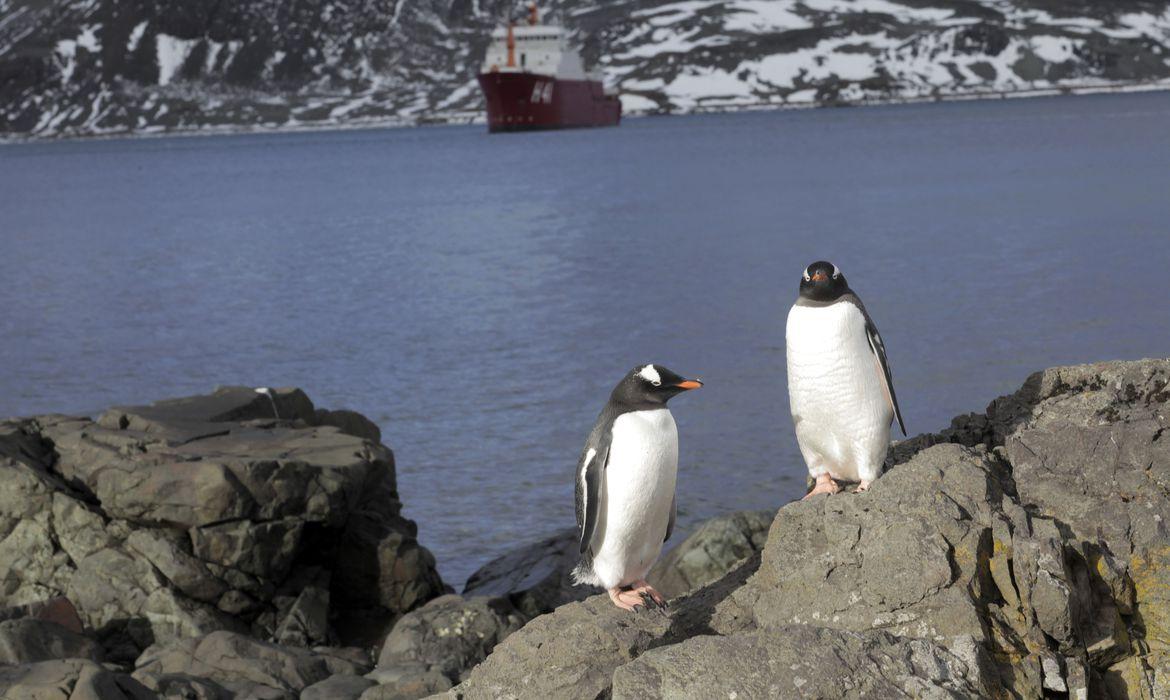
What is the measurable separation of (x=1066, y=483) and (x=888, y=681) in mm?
2167

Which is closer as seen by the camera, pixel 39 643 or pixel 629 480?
pixel 629 480

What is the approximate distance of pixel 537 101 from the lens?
134 m

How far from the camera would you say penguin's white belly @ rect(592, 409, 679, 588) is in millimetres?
6449

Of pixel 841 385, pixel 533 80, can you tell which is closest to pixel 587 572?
pixel 841 385

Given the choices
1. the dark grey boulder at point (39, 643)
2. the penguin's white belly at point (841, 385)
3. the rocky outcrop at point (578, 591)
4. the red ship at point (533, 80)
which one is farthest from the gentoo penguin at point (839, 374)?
the red ship at point (533, 80)

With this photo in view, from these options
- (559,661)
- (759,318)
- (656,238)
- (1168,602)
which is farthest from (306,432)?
(656,238)

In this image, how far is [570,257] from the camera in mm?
37875

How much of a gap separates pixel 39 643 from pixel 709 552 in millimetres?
5043

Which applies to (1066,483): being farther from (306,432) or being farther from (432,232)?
(432,232)

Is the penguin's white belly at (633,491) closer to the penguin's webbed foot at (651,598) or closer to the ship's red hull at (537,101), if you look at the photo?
the penguin's webbed foot at (651,598)

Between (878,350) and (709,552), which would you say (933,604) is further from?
(709,552)

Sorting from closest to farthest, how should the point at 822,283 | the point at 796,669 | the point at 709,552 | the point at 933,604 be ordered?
1. the point at 796,669
2. the point at 933,604
3. the point at 822,283
4. the point at 709,552

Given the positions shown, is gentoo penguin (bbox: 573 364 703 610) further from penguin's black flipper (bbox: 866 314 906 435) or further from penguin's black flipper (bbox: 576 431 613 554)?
penguin's black flipper (bbox: 866 314 906 435)

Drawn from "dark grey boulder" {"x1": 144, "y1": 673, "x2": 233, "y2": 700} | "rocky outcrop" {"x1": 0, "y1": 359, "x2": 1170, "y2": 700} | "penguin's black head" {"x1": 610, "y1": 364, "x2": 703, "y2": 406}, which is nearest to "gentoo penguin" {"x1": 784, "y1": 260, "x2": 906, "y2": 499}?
"rocky outcrop" {"x1": 0, "y1": 359, "x2": 1170, "y2": 700}
